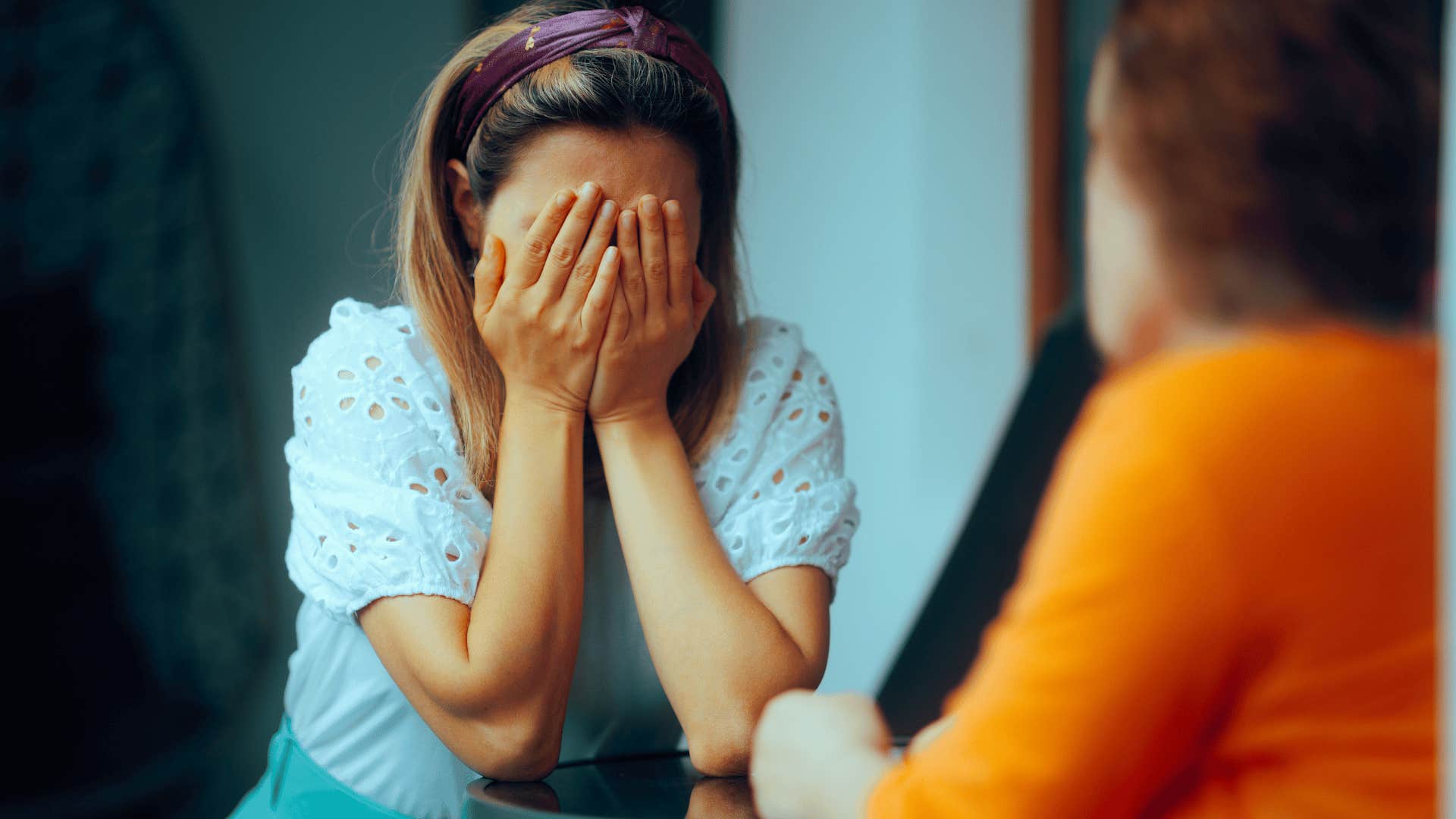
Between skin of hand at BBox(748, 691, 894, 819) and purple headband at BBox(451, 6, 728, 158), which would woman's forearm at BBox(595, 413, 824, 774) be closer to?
skin of hand at BBox(748, 691, 894, 819)

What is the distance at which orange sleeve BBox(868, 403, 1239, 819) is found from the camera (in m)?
0.33

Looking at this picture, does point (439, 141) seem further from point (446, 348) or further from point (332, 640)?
point (332, 640)

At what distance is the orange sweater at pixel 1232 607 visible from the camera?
33 cm

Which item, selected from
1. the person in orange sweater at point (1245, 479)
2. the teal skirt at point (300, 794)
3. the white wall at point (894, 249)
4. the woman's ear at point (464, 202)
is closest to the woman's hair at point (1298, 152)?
the person in orange sweater at point (1245, 479)

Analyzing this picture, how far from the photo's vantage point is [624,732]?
82 centimetres

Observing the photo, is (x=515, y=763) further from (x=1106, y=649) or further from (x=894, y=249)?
(x=894, y=249)

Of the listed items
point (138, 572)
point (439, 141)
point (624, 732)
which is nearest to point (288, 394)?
point (138, 572)

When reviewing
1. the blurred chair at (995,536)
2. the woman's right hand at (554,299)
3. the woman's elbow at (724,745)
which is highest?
the woman's right hand at (554,299)

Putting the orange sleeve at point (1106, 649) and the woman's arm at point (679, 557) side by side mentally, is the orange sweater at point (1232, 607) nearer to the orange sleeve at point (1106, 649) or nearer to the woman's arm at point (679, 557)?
the orange sleeve at point (1106, 649)

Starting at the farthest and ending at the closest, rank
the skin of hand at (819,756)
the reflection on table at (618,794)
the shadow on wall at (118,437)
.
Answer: the shadow on wall at (118,437) < the reflection on table at (618,794) < the skin of hand at (819,756)

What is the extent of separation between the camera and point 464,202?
81 cm

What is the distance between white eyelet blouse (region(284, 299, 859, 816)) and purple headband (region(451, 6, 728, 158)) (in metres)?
0.16

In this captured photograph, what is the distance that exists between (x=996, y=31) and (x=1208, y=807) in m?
0.93

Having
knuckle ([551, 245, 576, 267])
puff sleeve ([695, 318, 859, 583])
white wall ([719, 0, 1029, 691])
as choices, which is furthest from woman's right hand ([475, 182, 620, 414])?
white wall ([719, 0, 1029, 691])
